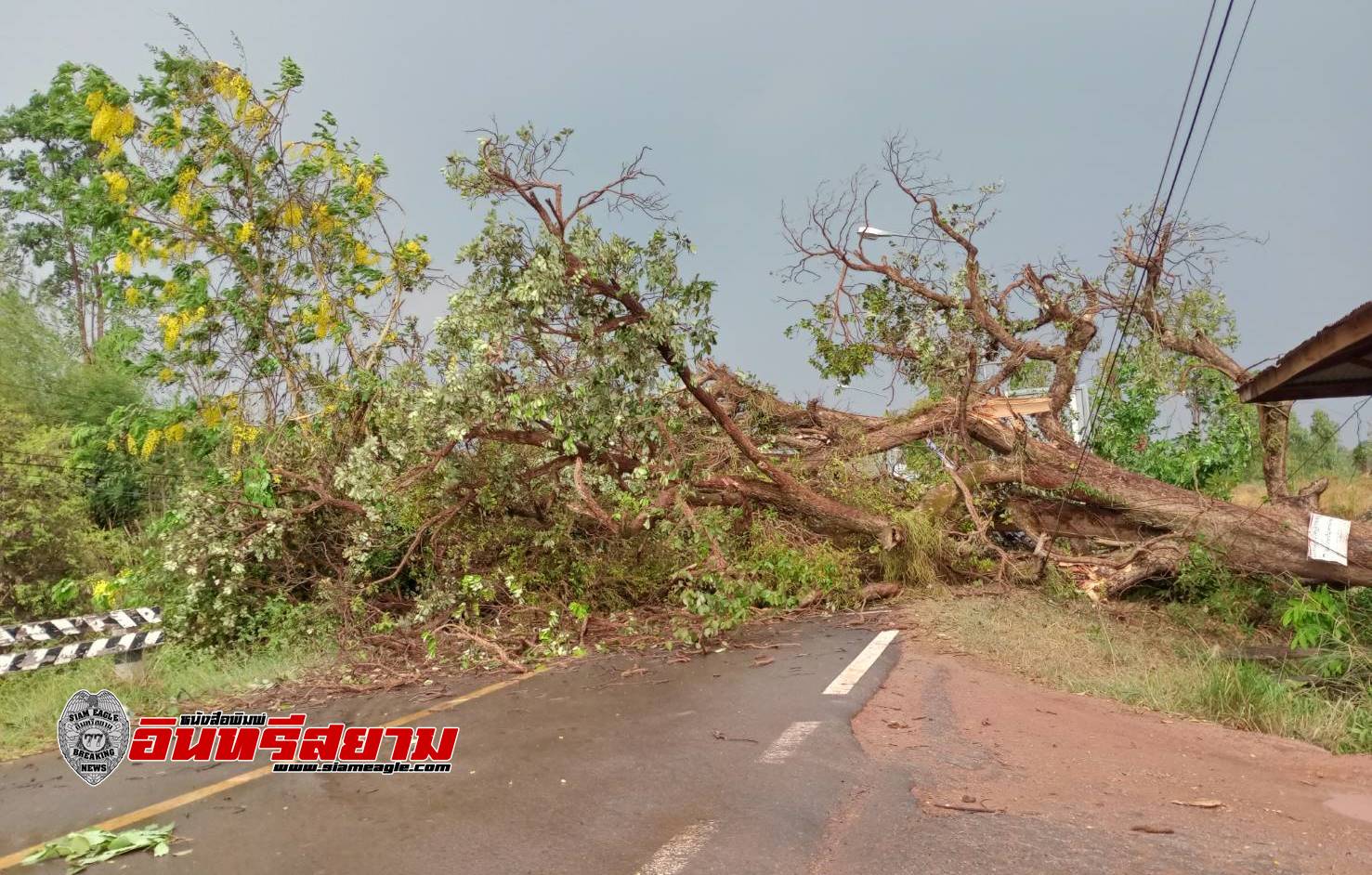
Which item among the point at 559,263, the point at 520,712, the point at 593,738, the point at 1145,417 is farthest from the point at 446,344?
the point at 1145,417

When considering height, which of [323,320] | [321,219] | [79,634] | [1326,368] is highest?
[321,219]

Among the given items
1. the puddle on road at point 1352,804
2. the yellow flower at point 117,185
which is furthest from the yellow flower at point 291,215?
the puddle on road at point 1352,804

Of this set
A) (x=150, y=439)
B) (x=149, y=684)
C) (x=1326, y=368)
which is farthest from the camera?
(x=150, y=439)

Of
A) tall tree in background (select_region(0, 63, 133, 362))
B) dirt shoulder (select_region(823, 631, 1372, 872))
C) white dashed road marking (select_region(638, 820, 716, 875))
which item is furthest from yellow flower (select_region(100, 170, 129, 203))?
white dashed road marking (select_region(638, 820, 716, 875))

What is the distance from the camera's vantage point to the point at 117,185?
1169 centimetres

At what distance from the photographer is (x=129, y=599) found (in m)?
10.1

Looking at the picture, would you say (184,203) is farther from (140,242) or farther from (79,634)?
(79,634)

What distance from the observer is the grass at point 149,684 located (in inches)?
287

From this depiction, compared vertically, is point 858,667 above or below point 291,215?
below

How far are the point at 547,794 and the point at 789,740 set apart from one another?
4.98ft

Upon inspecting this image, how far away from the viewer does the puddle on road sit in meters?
4.06

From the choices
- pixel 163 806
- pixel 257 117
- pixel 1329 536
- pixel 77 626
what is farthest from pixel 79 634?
pixel 1329 536

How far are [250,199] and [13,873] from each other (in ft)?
33.6

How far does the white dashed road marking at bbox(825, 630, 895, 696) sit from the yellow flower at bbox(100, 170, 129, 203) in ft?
35.7
